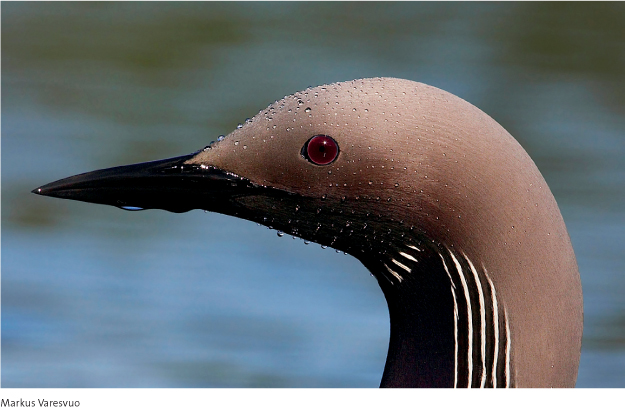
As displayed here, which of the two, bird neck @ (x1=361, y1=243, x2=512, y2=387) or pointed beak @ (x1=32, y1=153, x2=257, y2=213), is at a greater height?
pointed beak @ (x1=32, y1=153, x2=257, y2=213)

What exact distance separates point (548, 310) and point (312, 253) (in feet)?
12.8

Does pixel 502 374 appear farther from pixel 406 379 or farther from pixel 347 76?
pixel 347 76

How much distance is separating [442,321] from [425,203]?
339 millimetres

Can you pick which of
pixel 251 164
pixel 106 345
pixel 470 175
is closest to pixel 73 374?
pixel 106 345

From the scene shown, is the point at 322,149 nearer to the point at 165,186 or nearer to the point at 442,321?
the point at 165,186

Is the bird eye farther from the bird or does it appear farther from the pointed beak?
the pointed beak

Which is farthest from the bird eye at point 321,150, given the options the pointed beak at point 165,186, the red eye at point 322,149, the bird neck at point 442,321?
the bird neck at point 442,321

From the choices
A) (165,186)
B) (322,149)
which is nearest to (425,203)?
(322,149)

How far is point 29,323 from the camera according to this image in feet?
19.5

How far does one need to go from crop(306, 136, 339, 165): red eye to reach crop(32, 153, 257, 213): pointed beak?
211 mm

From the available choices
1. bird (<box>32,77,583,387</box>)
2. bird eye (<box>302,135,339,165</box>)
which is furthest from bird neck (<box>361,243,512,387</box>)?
bird eye (<box>302,135,339,165</box>)

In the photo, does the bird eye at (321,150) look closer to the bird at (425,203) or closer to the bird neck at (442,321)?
the bird at (425,203)

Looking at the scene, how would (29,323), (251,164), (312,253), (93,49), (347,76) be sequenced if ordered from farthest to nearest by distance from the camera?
1. (93,49)
2. (347,76)
3. (312,253)
4. (29,323)
5. (251,164)

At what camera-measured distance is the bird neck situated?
8.54 ft
